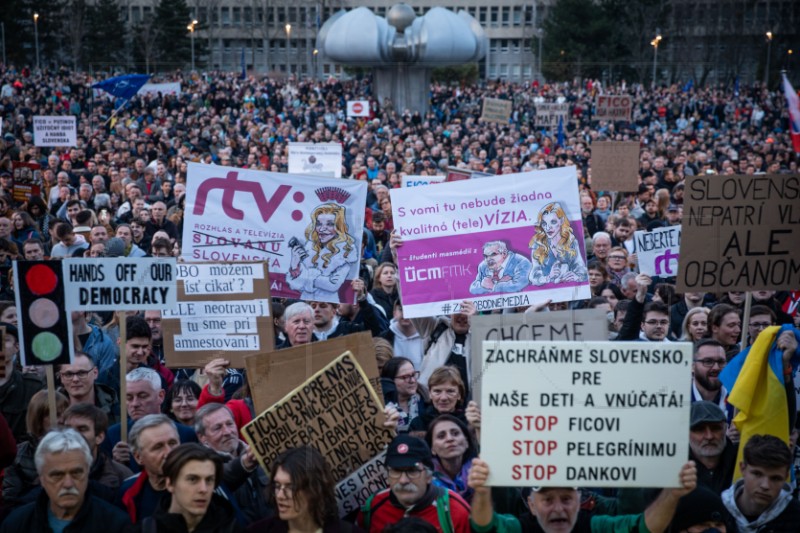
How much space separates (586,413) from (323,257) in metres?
4.33

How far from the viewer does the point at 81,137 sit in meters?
27.2

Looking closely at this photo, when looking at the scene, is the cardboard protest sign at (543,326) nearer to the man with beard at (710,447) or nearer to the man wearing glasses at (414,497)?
the man with beard at (710,447)

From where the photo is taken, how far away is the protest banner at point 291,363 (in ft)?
18.3

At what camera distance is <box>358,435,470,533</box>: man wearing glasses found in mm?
4711

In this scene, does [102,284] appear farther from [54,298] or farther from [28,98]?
[28,98]

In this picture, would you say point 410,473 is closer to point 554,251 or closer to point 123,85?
point 554,251

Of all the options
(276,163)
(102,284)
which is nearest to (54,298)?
(102,284)

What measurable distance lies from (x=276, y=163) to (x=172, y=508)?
754 inches

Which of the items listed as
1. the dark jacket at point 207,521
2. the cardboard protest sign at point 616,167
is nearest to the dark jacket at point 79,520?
the dark jacket at point 207,521

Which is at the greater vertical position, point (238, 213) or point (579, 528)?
point (238, 213)

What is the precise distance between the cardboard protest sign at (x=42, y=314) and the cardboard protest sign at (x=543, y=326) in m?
2.28

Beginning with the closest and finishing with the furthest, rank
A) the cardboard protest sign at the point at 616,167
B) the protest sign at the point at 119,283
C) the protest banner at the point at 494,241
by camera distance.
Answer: the protest sign at the point at 119,283 → the protest banner at the point at 494,241 → the cardboard protest sign at the point at 616,167

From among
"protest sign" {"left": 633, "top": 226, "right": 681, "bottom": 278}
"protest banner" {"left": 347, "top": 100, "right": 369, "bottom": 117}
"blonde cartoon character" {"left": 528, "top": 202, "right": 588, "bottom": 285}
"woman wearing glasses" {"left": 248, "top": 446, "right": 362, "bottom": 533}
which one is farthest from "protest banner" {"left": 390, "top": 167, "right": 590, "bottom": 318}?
"protest banner" {"left": 347, "top": 100, "right": 369, "bottom": 117}

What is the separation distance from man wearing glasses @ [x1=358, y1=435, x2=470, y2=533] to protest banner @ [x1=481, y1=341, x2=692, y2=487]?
542mm
